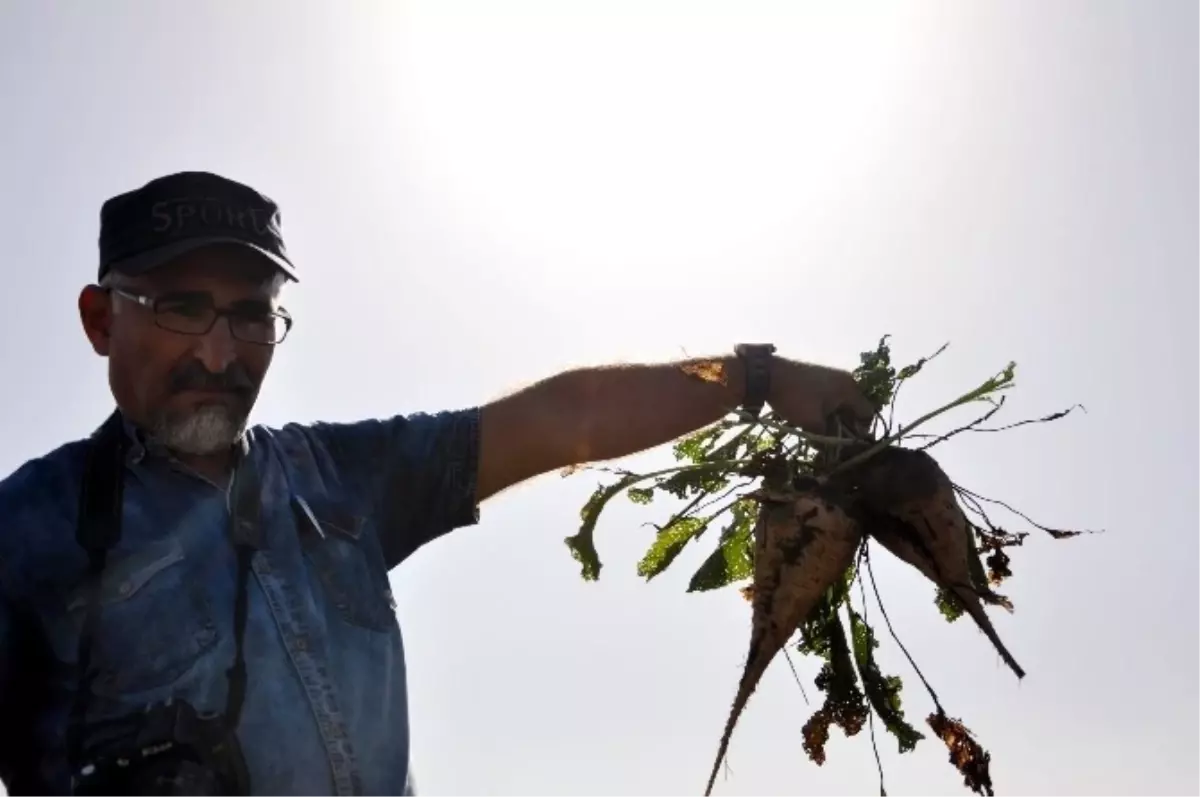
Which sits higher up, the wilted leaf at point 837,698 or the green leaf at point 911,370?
the green leaf at point 911,370

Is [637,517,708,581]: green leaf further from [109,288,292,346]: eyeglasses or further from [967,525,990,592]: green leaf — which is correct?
[109,288,292,346]: eyeglasses

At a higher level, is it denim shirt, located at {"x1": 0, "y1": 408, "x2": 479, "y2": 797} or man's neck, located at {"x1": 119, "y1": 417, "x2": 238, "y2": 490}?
man's neck, located at {"x1": 119, "y1": 417, "x2": 238, "y2": 490}

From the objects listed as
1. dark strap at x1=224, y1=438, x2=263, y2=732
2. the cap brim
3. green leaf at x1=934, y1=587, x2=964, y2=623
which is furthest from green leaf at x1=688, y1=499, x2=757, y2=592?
the cap brim

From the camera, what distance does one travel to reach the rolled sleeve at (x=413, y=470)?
11.8 ft

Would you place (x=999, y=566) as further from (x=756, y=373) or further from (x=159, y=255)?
(x=159, y=255)

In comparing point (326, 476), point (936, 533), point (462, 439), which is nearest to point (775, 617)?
point (936, 533)

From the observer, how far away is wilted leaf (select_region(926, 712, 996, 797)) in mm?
3539

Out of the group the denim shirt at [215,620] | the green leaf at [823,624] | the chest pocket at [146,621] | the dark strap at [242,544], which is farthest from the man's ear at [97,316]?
the green leaf at [823,624]

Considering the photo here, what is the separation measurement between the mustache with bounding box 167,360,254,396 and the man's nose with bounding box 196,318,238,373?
0.04ft

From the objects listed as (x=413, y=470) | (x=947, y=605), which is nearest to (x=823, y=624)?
(x=947, y=605)

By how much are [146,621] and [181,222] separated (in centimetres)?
107

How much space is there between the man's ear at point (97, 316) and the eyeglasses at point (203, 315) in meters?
0.06

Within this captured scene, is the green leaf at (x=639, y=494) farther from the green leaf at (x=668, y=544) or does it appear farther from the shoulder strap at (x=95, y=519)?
the shoulder strap at (x=95, y=519)

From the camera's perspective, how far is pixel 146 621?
9.55ft
